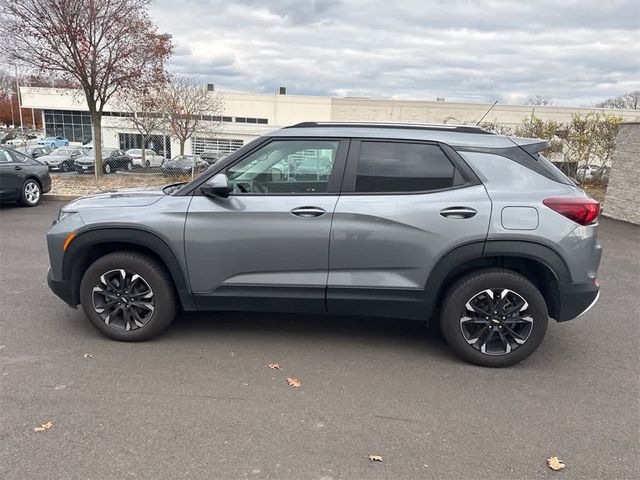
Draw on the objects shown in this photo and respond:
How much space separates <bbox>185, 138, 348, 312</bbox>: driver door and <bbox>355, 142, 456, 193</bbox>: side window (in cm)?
20

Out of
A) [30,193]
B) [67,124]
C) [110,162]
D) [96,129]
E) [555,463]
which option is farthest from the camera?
[67,124]

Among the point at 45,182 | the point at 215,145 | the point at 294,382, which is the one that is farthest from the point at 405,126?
the point at 215,145

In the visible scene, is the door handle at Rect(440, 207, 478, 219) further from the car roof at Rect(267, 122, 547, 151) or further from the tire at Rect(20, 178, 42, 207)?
the tire at Rect(20, 178, 42, 207)

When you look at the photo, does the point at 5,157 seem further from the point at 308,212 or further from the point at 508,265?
the point at 508,265

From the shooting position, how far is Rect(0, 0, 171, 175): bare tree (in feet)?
42.9

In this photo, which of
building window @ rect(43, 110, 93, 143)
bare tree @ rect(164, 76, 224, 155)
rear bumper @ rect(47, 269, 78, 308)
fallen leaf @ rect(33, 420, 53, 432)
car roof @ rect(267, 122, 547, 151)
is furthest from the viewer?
building window @ rect(43, 110, 93, 143)

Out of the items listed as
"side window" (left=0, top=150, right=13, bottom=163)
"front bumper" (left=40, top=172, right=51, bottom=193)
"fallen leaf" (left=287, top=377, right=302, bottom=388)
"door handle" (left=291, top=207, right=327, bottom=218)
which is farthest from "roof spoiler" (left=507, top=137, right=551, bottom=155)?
"front bumper" (left=40, top=172, right=51, bottom=193)

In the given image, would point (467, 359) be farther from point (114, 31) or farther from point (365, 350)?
point (114, 31)

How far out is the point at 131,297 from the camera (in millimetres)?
3885

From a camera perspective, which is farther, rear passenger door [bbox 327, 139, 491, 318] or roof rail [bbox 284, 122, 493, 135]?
roof rail [bbox 284, 122, 493, 135]

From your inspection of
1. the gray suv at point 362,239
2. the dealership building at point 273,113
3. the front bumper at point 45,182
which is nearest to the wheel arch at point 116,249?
the gray suv at point 362,239

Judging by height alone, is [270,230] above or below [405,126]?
below

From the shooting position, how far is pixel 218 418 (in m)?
2.94

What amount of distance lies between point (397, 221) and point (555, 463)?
70.7 inches
